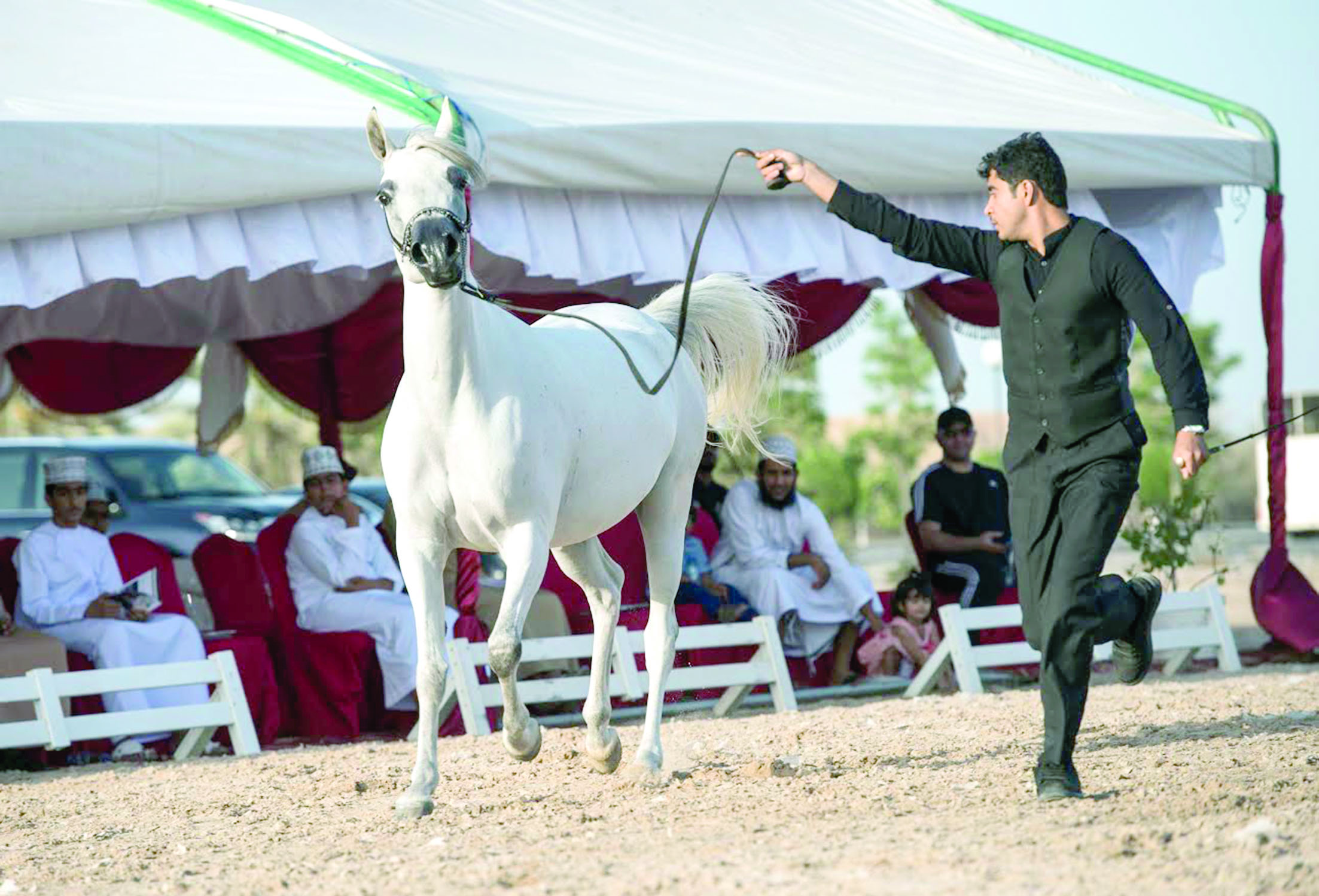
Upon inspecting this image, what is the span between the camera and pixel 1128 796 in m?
4.84

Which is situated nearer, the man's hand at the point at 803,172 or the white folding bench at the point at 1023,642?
the man's hand at the point at 803,172

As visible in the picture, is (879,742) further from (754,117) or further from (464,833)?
(754,117)

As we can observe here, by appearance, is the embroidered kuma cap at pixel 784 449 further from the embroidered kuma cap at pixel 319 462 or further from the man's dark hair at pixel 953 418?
the embroidered kuma cap at pixel 319 462

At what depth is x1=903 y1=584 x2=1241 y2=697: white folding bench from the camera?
29.8 ft

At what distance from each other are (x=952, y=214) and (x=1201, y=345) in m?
43.9

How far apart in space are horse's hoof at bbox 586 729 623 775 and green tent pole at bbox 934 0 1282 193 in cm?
584

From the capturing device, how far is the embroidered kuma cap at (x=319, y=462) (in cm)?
954

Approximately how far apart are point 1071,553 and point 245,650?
5099 mm

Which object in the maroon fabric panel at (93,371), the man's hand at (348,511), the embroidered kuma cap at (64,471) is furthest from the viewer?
the maroon fabric panel at (93,371)

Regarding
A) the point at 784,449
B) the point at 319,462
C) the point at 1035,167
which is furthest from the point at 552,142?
the point at 1035,167

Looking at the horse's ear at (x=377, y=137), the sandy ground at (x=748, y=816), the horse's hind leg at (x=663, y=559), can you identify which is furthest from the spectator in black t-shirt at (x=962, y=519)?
the horse's ear at (x=377, y=137)

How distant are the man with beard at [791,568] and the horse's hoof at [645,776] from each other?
3.61m

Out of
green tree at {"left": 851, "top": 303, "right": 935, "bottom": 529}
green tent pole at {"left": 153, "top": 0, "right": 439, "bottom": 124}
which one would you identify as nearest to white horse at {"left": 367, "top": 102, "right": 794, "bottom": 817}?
green tent pole at {"left": 153, "top": 0, "right": 439, "bottom": 124}

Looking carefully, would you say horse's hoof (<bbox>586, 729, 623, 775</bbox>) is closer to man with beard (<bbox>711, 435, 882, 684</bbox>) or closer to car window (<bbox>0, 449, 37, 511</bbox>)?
man with beard (<bbox>711, 435, 882, 684</bbox>)
